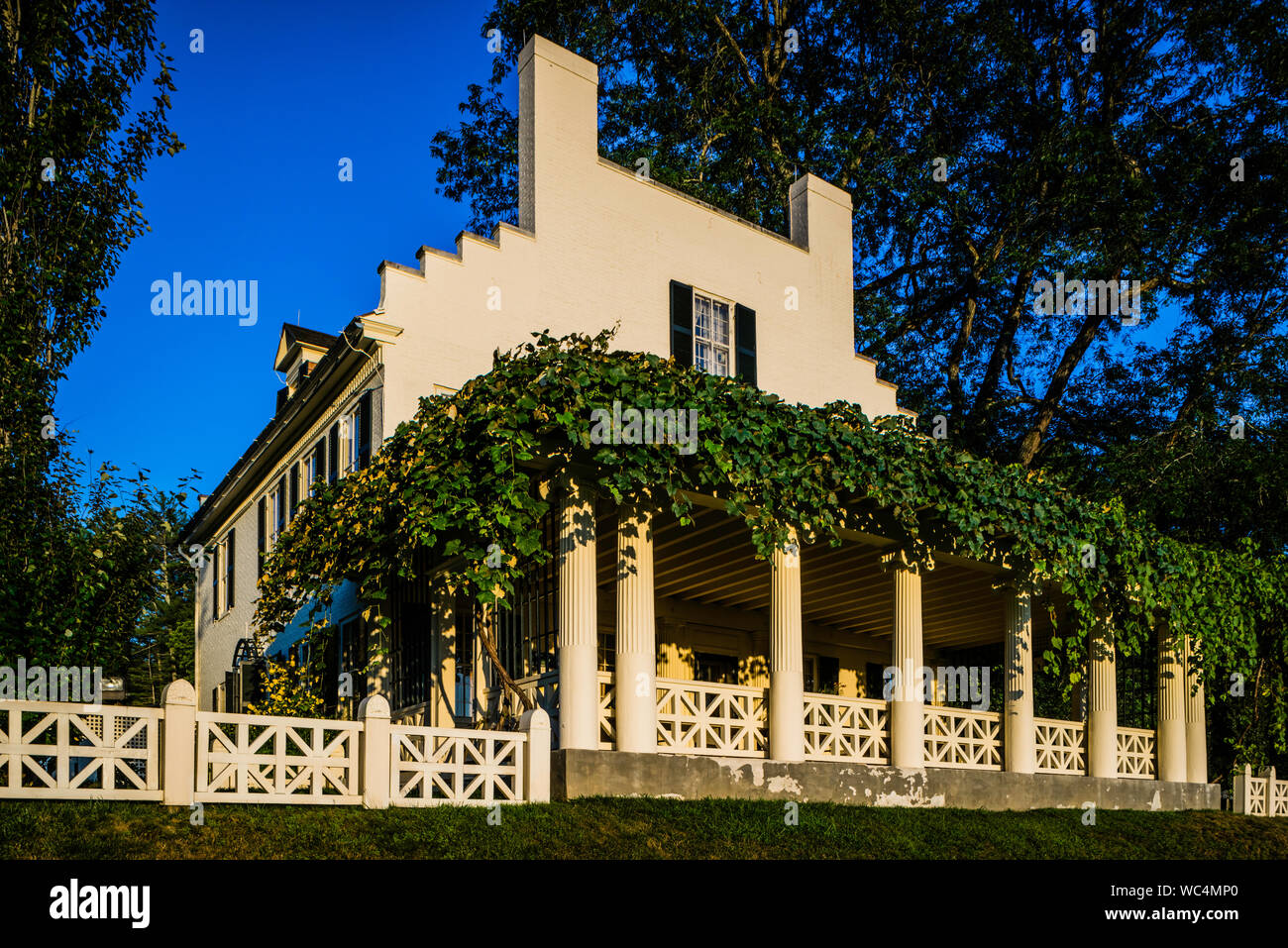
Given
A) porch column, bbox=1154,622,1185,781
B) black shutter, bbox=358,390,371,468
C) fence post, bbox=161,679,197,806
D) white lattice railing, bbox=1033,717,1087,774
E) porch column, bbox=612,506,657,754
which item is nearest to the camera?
fence post, bbox=161,679,197,806

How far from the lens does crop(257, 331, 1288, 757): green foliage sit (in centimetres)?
1145

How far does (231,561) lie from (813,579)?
49.1ft

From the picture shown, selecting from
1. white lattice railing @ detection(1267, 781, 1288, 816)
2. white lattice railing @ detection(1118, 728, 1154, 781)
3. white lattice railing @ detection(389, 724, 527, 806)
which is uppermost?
white lattice railing @ detection(389, 724, 527, 806)

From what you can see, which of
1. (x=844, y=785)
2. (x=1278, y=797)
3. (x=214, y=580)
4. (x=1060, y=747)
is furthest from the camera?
(x=214, y=580)

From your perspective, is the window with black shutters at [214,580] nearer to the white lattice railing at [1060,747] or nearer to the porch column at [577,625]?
the porch column at [577,625]

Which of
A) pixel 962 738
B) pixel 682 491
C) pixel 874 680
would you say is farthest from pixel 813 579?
pixel 874 680

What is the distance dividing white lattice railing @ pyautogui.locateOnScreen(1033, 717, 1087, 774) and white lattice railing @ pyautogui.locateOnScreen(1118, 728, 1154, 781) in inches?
27.4

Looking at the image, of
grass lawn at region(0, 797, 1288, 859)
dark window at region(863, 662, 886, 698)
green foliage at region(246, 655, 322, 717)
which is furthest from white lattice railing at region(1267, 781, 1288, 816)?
green foliage at region(246, 655, 322, 717)

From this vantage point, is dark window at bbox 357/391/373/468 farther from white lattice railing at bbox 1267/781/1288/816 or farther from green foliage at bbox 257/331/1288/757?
white lattice railing at bbox 1267/781/1288/816

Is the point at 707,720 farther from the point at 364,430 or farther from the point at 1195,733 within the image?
the point at 1195,733

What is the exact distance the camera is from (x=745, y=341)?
19.5 meters

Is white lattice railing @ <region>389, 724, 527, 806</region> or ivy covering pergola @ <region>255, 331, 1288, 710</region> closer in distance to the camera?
white lattice railing @ <region>389, 724, 527, 806</region>

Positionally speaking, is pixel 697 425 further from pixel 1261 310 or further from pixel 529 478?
pixel 1261 310
